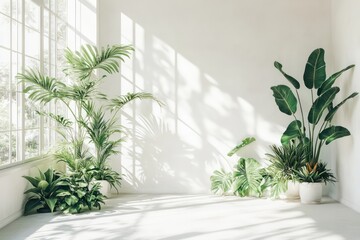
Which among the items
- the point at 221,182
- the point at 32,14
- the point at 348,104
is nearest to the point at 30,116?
the point at 32,14

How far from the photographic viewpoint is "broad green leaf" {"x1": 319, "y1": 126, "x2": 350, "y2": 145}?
5.84 meters

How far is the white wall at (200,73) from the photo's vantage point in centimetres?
682

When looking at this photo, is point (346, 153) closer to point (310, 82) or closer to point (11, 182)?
point (310, 82)

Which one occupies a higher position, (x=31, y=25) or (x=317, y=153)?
(x=31, y=25)

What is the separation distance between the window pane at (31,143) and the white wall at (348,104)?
157 inches

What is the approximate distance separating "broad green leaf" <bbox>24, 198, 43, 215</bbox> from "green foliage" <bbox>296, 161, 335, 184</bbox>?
133 inches

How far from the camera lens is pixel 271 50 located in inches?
269

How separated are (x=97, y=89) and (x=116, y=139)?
0.82 m

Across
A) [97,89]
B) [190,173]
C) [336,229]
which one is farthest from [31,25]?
[336,229]

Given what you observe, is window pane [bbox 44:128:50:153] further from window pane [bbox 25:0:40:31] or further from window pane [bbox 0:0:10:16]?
window pane [bbox 0:0:10:16]

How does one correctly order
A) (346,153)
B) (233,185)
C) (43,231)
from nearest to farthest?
(43,231) < (346,153) < (233,185)

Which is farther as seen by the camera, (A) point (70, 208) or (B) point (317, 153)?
(B) point (317, 153)

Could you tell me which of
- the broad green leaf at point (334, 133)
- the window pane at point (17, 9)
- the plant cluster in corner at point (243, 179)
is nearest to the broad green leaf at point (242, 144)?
the plant cluster in corner at point (243, 179)

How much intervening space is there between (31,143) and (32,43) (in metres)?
1.21
